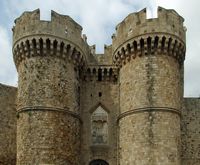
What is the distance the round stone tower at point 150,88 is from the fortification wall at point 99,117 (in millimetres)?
828

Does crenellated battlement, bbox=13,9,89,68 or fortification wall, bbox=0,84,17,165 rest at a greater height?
crenellated battlement, bbox=13,9,89,68

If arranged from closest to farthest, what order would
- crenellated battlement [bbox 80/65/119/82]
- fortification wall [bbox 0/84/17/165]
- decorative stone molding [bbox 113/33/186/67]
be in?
decorative stone molding [bbox 113/33/186/67] → fortification wall [bbox 0/84/17/165] → crenellated battlement [bbox 80/65/119/82]

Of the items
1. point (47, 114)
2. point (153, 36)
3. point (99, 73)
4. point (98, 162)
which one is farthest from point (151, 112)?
point (47, 114)

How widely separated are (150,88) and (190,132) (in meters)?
3.05

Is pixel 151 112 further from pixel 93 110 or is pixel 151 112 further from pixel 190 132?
pixel 93 110

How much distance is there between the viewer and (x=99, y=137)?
66.0 feet

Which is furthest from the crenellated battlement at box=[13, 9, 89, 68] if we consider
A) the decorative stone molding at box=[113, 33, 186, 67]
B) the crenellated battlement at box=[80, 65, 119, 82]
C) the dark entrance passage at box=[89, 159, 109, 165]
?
the dark entrance passage at box=[89, 159, 109, 165]

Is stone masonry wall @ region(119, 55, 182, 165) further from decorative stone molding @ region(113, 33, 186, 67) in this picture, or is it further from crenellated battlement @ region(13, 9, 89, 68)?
crenellated battlement @ region(13, 9, 89, 68)

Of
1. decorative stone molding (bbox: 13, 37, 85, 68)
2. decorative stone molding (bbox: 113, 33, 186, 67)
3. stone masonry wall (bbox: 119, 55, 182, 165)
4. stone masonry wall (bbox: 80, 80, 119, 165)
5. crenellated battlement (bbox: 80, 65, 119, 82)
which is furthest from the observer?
crenellated battlement (bbox: 80, 65, 119, 82)

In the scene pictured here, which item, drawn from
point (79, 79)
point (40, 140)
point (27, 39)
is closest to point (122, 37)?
point (79, 79)

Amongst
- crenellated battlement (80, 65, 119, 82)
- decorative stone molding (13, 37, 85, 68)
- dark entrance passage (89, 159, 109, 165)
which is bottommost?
dark entrance passage (89, 159, 109, 165)

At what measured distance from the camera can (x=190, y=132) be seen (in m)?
20.1

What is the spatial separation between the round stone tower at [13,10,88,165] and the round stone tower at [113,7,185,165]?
6.45 feet

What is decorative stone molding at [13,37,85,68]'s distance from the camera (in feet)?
62.4
